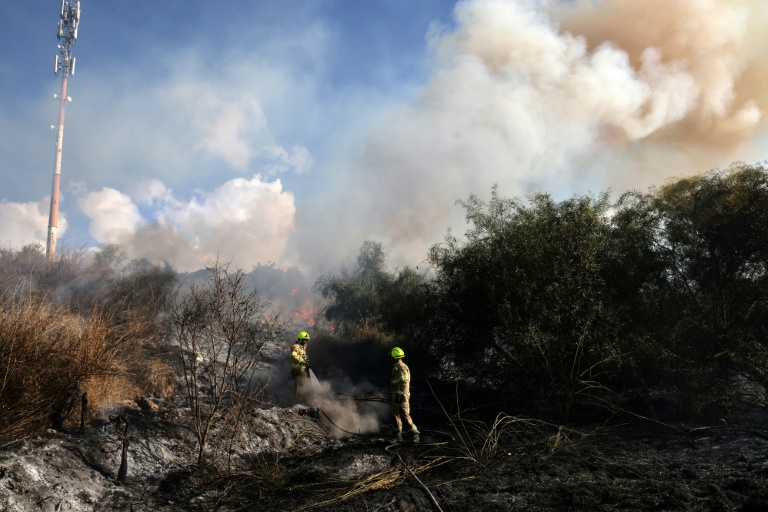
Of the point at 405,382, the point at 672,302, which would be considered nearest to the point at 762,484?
the point at 405,382

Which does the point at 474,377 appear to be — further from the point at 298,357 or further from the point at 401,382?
the point at 298,357

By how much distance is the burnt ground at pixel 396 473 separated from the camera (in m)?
6.66

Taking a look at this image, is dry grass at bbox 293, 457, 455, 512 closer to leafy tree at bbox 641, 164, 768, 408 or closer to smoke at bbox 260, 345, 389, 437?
smoke at bbox 260, 345, 389, 437

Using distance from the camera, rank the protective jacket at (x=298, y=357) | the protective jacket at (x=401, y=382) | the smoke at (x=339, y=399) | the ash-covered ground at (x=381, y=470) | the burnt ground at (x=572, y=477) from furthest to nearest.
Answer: the protective jacket at (x=298, y=357), the smoke at (x=339, y=399), the protective jacket at (x=401, y=382), the ash-covered ground at (x=381, y=470), the burnt ground at (x=572, y=477)

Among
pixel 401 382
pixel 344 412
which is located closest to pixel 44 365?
pixel 401 382

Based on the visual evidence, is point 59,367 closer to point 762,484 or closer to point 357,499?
point 357,499

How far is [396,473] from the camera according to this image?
784 centimetres

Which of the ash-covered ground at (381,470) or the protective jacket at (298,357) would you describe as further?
the protective jacket at (298,357)

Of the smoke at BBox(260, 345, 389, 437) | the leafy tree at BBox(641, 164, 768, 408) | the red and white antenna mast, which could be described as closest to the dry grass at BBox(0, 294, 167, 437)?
the smoke at BBox(260, 345, 389, 437)

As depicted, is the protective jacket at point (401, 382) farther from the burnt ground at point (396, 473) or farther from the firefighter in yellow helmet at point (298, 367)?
the firefighter in yellow helmet at point (298, 367)

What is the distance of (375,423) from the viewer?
13211 mm

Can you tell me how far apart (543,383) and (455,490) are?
22.1 ft

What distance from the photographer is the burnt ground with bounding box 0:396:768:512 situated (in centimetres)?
666

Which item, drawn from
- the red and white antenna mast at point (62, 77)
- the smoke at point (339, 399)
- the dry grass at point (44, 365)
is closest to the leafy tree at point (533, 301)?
the smoke at point (339, 399)
